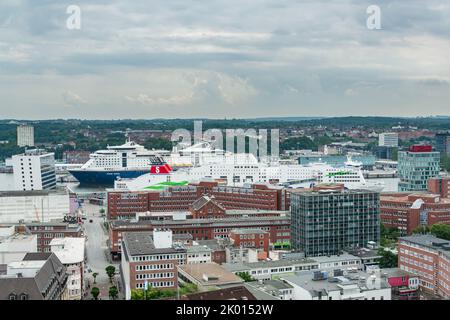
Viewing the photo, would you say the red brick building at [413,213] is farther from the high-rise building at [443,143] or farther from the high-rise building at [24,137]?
the high-rise building at [24,137]

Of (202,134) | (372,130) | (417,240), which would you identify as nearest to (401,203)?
(417,240)

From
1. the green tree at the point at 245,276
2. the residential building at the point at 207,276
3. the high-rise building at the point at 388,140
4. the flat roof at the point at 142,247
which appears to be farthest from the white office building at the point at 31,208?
the high-rise building at the point at 388,140

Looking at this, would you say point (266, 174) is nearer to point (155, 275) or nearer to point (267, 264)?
point (267, 264)

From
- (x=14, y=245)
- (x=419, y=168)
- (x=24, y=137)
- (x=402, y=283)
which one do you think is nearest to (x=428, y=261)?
(x=402, y=283)

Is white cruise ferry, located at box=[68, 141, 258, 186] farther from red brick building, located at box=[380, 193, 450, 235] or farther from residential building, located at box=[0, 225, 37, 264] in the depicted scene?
residential building, located at box=[0, 225, 37, 264]

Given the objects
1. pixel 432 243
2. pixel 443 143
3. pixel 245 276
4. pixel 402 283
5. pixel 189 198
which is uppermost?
pixel 443 143

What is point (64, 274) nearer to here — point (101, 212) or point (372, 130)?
point (101, 212)

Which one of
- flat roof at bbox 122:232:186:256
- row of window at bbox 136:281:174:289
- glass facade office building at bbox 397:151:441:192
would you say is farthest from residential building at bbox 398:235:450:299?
glass facade office building at bbox 397:151:441:192
